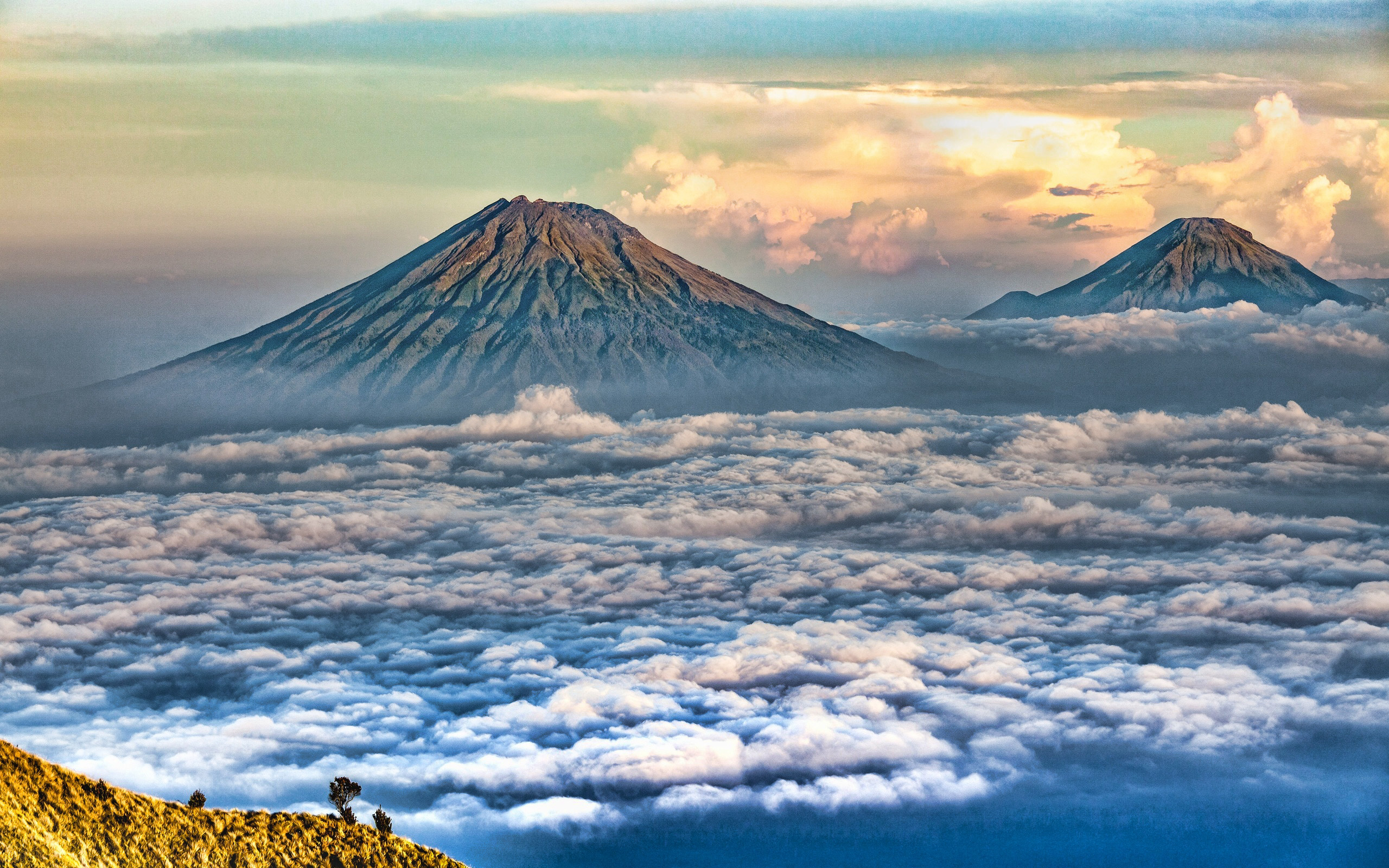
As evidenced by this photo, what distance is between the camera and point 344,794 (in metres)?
69.2

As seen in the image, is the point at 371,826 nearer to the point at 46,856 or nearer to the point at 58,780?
the point at 58,780

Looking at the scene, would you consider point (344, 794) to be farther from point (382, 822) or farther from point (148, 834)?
point (148, 834)

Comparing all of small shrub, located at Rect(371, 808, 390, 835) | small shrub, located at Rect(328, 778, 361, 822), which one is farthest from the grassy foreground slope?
small shrub, located at Rect(328, 778, 361, 822)

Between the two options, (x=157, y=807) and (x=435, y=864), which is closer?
(x=157, y=807)

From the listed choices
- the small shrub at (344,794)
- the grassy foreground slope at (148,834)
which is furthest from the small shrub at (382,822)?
the small shrub at (344,794)

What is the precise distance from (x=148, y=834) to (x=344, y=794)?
1068cm

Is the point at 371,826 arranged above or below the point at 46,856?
above

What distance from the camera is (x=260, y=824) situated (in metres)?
68.2

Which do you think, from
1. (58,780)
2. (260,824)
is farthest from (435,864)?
(58,780)

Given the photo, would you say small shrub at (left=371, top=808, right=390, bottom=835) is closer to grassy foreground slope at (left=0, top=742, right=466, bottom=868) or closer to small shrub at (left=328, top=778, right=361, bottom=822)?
grassy foreground slope at (left=0, top=742, right=466, bottom=868)

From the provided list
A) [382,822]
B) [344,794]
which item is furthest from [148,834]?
[382,822]

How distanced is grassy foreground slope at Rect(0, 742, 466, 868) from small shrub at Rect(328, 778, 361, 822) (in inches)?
33.2

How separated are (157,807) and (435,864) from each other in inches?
603

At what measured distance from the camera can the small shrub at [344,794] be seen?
222ft
